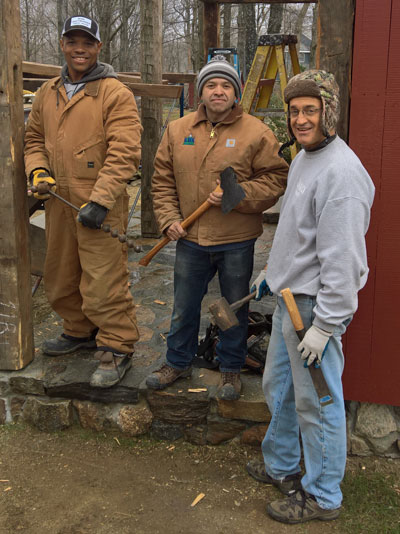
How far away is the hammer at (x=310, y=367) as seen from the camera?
2.62 meters

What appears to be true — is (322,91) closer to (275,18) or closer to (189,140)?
(189,140)

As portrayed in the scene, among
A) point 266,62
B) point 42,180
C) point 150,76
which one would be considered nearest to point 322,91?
point 42,180

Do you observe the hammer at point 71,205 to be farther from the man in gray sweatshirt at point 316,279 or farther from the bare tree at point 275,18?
the bare tree at point 275,18

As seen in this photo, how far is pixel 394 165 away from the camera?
3.01 meters

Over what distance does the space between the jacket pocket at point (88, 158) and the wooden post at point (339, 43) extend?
1311mm

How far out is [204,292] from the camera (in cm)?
354

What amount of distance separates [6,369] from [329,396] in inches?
87.3

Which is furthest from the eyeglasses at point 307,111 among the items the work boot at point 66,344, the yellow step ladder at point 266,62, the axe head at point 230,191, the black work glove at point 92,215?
the yellow step ladder at point 266,62

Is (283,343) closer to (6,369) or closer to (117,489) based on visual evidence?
(117,489)

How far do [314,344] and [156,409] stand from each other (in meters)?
1.48

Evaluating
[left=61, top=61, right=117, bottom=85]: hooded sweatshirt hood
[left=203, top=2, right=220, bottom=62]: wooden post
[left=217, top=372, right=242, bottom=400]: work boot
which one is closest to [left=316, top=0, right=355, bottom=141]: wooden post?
[left=61, top=61, right=117, bottom=85]: hooded sweatshirt hood

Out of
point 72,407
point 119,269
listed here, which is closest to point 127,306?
point 119,269

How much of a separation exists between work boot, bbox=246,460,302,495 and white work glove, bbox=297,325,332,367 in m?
0.88

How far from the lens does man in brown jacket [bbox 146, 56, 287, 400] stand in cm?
324
